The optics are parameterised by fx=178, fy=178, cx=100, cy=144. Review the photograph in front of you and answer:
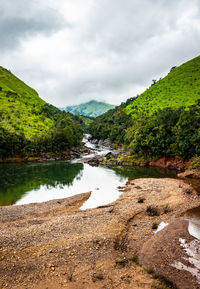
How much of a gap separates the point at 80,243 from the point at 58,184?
29.3m

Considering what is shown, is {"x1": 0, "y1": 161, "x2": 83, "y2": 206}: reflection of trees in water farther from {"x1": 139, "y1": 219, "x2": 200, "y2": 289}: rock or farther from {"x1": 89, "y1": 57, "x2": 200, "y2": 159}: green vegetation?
{"x1": 139, "y1": 219, "x2": 200, "y2": 289}: rock

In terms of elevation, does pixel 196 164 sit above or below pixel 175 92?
below

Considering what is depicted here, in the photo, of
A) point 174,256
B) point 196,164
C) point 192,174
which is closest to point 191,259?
point 174,256

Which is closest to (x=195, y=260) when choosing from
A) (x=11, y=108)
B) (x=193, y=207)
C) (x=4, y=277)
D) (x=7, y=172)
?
(x=193, y=207)

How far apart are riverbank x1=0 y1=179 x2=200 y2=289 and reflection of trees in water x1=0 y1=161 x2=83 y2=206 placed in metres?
9.89

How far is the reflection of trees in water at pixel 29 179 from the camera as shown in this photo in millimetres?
37094

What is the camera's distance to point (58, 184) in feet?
146

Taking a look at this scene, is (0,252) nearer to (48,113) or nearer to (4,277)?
(4,277)

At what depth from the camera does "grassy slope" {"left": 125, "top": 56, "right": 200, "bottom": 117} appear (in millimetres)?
101500

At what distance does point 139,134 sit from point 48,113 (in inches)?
3823

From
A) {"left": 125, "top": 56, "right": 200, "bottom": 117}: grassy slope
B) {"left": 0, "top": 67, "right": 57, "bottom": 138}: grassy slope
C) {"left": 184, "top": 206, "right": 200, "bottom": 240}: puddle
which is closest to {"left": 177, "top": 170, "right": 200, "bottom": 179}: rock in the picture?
{"left": 184, "top": 206, "right": 200, "bottom": 240}: puddle

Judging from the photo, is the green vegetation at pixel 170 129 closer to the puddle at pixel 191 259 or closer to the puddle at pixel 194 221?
the puddle at pixel 194 221

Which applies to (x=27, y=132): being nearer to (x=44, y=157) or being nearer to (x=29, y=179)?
(x=44, y=157)

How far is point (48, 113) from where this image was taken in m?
142
